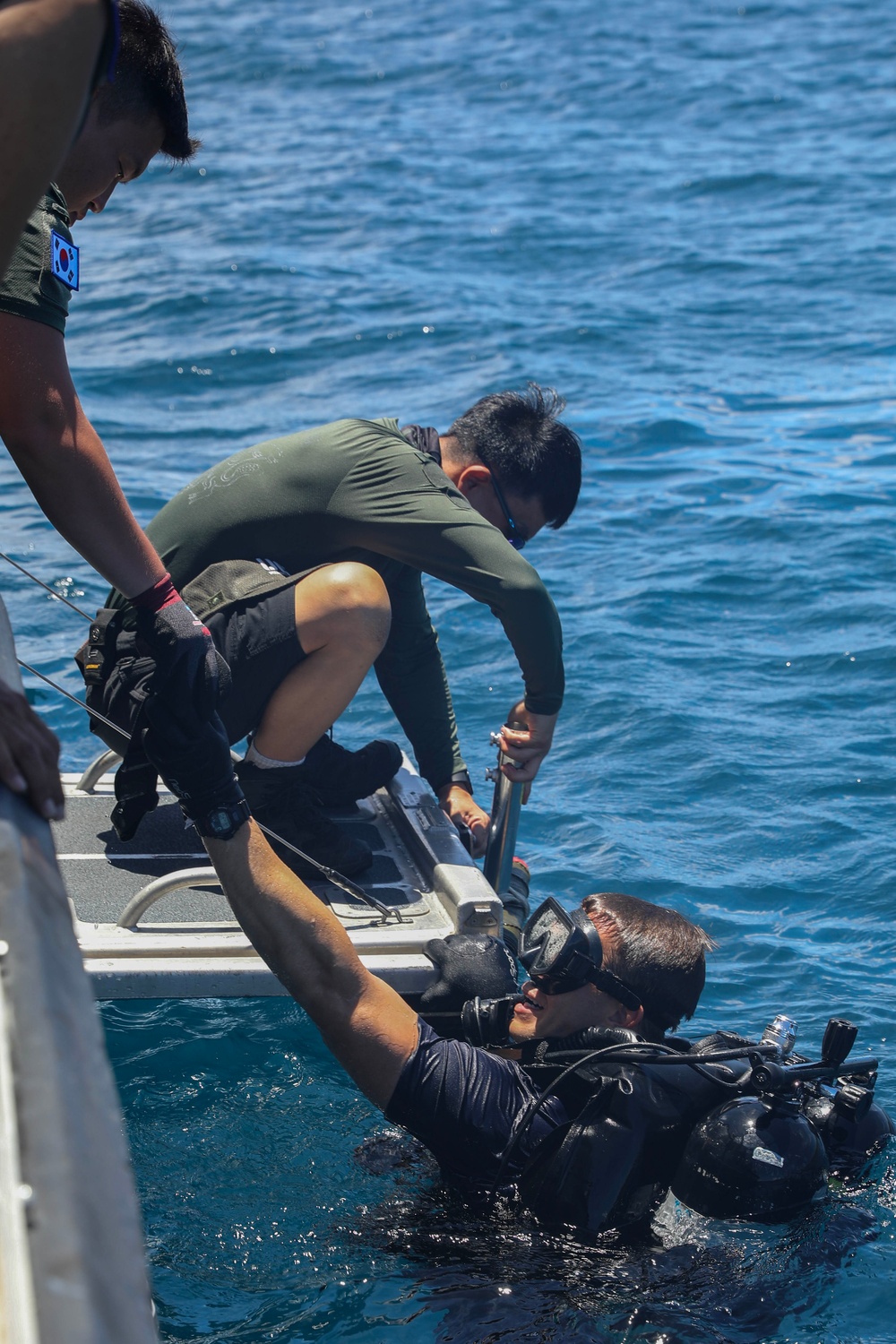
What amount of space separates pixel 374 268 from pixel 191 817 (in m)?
13.6

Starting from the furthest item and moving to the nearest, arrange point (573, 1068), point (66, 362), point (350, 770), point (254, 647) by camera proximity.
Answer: point (350, 770), point (254, 647), point (573, 1068), point (66, 362)

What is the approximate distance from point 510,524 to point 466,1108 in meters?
2.47

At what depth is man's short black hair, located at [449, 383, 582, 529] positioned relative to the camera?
5.03 m

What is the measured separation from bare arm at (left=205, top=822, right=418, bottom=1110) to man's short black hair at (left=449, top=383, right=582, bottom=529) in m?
2.38

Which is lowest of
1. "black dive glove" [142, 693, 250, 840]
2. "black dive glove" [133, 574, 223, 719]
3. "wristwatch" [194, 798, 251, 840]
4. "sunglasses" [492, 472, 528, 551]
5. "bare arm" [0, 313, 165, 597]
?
"sunglasses" [492, 472, 528, 551]

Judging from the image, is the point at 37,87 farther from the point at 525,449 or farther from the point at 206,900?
the point at 525,449

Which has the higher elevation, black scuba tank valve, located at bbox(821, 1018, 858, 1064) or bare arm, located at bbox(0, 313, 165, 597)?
bare arm, located at bbox(0, 313, 165, 597)

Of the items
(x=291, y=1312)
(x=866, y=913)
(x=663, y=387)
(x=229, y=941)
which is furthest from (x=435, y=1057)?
(x=663, y=387)

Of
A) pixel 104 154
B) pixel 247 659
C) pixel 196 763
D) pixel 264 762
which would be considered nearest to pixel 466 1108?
pixel 196 763

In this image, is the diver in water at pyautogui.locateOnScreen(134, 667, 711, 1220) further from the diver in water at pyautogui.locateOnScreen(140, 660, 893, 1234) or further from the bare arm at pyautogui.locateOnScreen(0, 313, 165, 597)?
the bare arm at pyautogui.locateOnScreen(0, 313, 165, 597)

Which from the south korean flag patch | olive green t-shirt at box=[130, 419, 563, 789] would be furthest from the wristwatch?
olive green t-shirt at box=[130, 419, 563, 789]

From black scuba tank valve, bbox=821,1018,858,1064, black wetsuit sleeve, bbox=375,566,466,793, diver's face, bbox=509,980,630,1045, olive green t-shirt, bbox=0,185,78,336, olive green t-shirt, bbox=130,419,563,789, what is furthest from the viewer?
black wetsuit sleeve, bbox=375,566,466,793

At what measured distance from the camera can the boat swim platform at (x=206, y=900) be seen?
12.6 feet

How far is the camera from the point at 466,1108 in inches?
127
